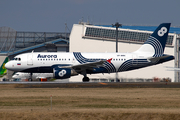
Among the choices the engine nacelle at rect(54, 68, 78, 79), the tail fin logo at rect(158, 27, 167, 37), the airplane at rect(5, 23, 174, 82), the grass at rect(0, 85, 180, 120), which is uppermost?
the tail fin logo at rect(158, 27, 167, 37)

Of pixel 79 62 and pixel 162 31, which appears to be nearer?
pixel 79 62

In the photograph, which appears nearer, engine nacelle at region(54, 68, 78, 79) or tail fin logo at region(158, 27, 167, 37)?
engine nacelle at region(54, 68, 78, 79)

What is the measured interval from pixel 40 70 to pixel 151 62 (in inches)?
678

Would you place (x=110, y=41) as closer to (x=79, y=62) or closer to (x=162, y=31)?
(x=162, y=31)

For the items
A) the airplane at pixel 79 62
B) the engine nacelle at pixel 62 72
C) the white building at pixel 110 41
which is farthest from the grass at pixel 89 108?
the white building at pixel 110 41

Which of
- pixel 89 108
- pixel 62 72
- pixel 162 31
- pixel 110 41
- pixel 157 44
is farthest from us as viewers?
pixel 110 41

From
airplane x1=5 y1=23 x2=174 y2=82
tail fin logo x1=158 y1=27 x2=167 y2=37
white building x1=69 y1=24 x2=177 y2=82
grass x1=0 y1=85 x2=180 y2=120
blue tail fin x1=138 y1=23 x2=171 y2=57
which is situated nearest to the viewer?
grass x1=0 y1=85 x2=180 y2=120

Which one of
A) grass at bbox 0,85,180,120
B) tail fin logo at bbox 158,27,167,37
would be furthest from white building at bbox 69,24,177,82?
grass at bbox 0,85,180,120

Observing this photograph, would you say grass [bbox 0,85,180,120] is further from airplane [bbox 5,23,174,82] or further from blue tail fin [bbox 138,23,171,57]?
blue tail fin [bbox 138,23,171,57]

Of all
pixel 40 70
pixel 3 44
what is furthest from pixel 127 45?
pixel 3 44

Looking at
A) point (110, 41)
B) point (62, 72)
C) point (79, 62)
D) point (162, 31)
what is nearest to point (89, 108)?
point (62, 72)

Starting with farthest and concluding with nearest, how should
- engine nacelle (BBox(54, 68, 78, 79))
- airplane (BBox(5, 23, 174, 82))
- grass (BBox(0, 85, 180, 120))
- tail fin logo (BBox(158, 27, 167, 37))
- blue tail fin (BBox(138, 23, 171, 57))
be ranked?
1. tail fin logo (BBox(158, 27, 167, 37))
2. blue tail fin (BBox(138, 23, 171, 57))
3. airplane (BBox(5, 23, 174, 82))
4. engine nacelle (BBox(54, 68, 78, 79))
5. grass (BBox(0, 85, 180, 120))

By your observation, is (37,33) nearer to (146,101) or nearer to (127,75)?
(127,75)

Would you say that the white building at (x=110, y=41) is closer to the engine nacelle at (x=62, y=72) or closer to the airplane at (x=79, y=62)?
the airplane at (x=79, y=62)
